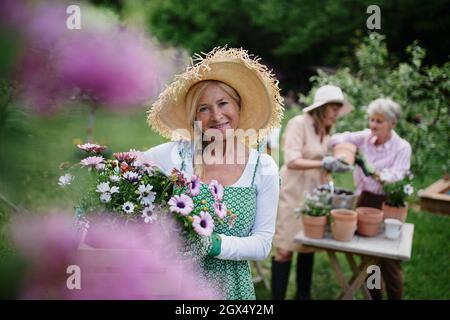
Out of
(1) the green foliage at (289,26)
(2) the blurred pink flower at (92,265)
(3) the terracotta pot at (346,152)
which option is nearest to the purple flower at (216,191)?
(2) the blurred pink flower at (92,265)

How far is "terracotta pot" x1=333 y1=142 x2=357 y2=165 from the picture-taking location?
286 centimetres

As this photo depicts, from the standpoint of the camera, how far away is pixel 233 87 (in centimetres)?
166

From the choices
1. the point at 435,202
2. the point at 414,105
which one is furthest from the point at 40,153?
the point at 414,105

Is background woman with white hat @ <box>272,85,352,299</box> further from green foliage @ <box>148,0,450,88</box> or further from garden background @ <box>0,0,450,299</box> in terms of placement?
green foliage @ <box>148,0,450,88</box>

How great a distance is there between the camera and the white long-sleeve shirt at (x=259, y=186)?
1532 mm

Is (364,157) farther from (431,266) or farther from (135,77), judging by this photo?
(135,77)

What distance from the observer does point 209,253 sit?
1.37 metres

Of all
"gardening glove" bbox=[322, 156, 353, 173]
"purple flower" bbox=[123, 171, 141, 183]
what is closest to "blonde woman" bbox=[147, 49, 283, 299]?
"purple flower" bbox=[123, 171, 141, 183]

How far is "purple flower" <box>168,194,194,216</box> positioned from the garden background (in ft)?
0.59

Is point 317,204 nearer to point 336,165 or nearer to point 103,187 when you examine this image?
point 336,165

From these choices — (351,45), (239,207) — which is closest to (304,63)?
(351,45)

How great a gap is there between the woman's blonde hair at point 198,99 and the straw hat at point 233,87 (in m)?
0.02

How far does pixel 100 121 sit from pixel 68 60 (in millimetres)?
70

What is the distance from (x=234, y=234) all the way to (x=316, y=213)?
1.31 m
